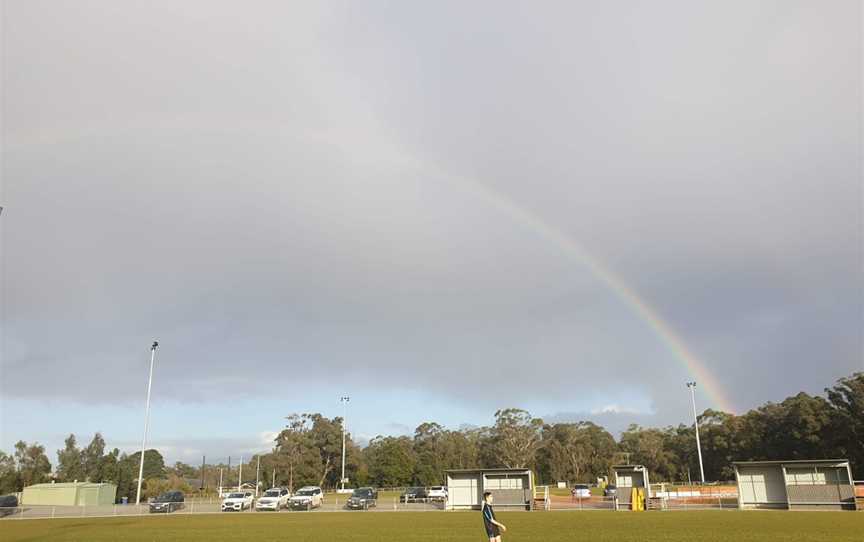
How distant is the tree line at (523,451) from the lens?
82188 mm

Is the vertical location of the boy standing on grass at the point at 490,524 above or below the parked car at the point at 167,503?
above

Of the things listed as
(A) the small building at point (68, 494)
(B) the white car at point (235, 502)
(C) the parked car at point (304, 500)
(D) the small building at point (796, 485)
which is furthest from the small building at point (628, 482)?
(A) the small building at point (68, 494)

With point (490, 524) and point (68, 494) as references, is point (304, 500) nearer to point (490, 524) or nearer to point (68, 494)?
point (68, 494)

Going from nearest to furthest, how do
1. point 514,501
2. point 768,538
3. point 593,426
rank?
point 768,538, point 514,501, point 593,426

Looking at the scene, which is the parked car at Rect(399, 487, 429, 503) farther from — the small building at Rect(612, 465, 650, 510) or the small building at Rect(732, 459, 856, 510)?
the small building at Rect(732, 459, 856, 510)

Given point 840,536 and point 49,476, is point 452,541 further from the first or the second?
point 49,476

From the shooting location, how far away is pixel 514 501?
4825 centimetres

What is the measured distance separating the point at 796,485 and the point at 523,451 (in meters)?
81.0

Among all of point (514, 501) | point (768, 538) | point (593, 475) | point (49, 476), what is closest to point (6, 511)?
point (514, 501)

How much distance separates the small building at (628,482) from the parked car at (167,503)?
38.6m

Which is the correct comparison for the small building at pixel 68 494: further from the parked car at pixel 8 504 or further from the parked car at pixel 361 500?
the parked car at pixel 361 500

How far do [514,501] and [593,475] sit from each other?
279 ft

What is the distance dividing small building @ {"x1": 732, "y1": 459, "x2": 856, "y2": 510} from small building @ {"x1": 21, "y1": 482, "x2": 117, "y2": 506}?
7104 centimetres

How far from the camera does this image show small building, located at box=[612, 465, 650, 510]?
47781 mm
